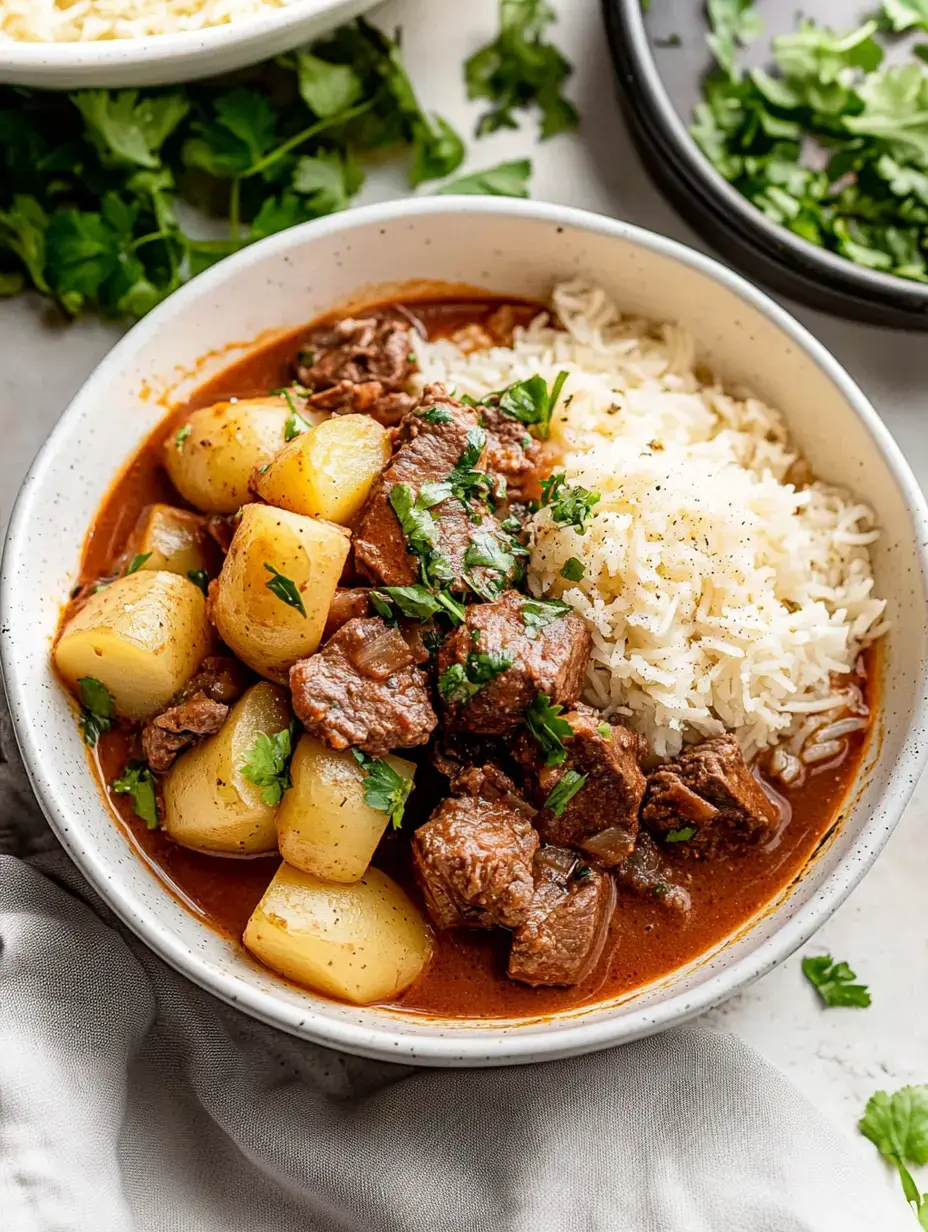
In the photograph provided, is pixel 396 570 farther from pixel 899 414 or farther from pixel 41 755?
pixel 899 414

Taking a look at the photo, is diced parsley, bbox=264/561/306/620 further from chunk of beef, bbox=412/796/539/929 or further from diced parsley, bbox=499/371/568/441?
diced parsley, bbox=499/371/568/441

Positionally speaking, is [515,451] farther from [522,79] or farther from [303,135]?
[522,79]

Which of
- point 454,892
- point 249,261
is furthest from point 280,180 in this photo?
point 454,892

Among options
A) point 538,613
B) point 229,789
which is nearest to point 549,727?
point 538,613

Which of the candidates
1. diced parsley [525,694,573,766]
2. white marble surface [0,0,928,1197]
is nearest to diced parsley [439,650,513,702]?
diced parsley [525,694,573,766]

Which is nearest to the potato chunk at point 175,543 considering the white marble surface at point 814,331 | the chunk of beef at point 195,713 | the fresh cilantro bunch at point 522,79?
the chunk of beef at point 195,713

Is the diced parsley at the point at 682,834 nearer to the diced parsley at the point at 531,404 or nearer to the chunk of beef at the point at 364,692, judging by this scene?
the chunk of beef at the point at 364,692
